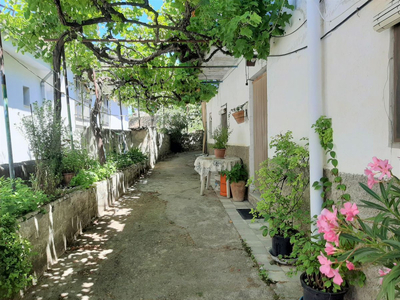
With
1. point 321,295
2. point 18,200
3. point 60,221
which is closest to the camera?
point 321,295

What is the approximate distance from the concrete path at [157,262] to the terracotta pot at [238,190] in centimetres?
66

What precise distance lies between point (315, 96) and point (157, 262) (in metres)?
2.52

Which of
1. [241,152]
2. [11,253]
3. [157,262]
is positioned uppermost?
[241,152]

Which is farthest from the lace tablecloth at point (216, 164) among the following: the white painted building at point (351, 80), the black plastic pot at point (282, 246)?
the black plastic pot at point (282, 246)

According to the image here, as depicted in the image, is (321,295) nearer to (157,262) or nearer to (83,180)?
(157,262)

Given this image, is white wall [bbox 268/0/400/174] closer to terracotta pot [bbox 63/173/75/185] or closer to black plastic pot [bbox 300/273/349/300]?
black plastic pot [bbox 300/273/349/300]

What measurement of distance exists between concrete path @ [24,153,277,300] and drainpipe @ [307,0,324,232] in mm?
1022

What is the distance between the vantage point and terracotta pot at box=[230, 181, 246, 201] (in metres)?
5.50

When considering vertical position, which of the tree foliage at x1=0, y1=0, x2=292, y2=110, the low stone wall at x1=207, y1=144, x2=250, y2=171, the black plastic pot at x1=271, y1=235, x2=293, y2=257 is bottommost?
the black plastic pot at x1=271, y1=235, x2=293, y2=257

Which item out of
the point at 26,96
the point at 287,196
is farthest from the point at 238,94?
the point at 26,96

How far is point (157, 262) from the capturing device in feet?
9.77

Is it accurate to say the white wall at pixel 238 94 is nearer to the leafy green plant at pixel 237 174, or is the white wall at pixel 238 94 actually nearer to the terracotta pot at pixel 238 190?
the leafy green plant at pixel 237 174

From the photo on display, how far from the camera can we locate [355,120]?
198cm

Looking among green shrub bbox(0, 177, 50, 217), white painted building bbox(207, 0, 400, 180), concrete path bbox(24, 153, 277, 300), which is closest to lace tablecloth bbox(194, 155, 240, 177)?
concrete path bbox(24, 153, 277, 300)
